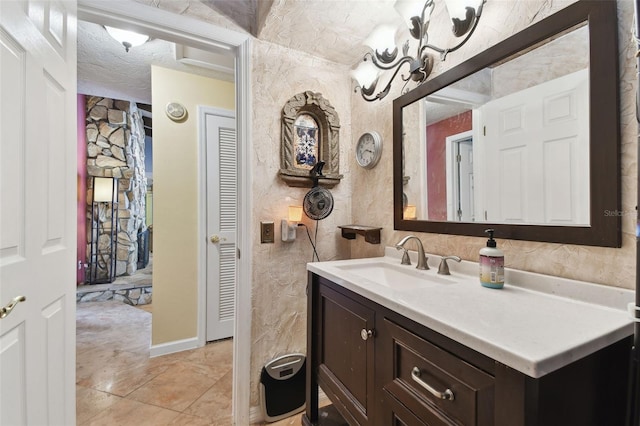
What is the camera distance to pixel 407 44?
1.45 metres

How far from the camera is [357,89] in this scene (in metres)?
1.86

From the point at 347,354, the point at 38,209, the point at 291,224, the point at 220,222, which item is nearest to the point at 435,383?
the point at 347,354

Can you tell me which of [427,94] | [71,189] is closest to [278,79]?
[427,94]

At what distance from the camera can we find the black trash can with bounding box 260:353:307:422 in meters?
1.59

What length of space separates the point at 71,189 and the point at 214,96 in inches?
66.5

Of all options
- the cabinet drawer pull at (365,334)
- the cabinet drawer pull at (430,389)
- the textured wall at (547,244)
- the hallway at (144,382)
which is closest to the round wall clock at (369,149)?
the textured wall at (547,244)

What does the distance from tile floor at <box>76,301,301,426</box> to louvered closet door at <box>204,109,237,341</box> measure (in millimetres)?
264

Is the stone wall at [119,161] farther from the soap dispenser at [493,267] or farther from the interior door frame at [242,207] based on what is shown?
the soap dispenser at [493,267]

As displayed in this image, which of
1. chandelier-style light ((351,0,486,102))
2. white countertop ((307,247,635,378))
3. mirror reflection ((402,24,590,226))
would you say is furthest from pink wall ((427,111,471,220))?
white countertop ((307,247,635,378))

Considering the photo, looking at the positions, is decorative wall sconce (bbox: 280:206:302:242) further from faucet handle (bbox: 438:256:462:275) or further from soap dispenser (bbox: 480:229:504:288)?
soap dispenser (bbox: 480:229:504:288)

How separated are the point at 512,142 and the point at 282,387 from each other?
1725mm

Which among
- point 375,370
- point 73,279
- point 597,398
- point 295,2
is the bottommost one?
point 375,370

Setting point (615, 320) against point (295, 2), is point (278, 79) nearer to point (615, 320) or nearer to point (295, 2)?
point (295, 2)

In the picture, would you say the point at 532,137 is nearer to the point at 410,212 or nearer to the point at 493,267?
the point at 493,267
